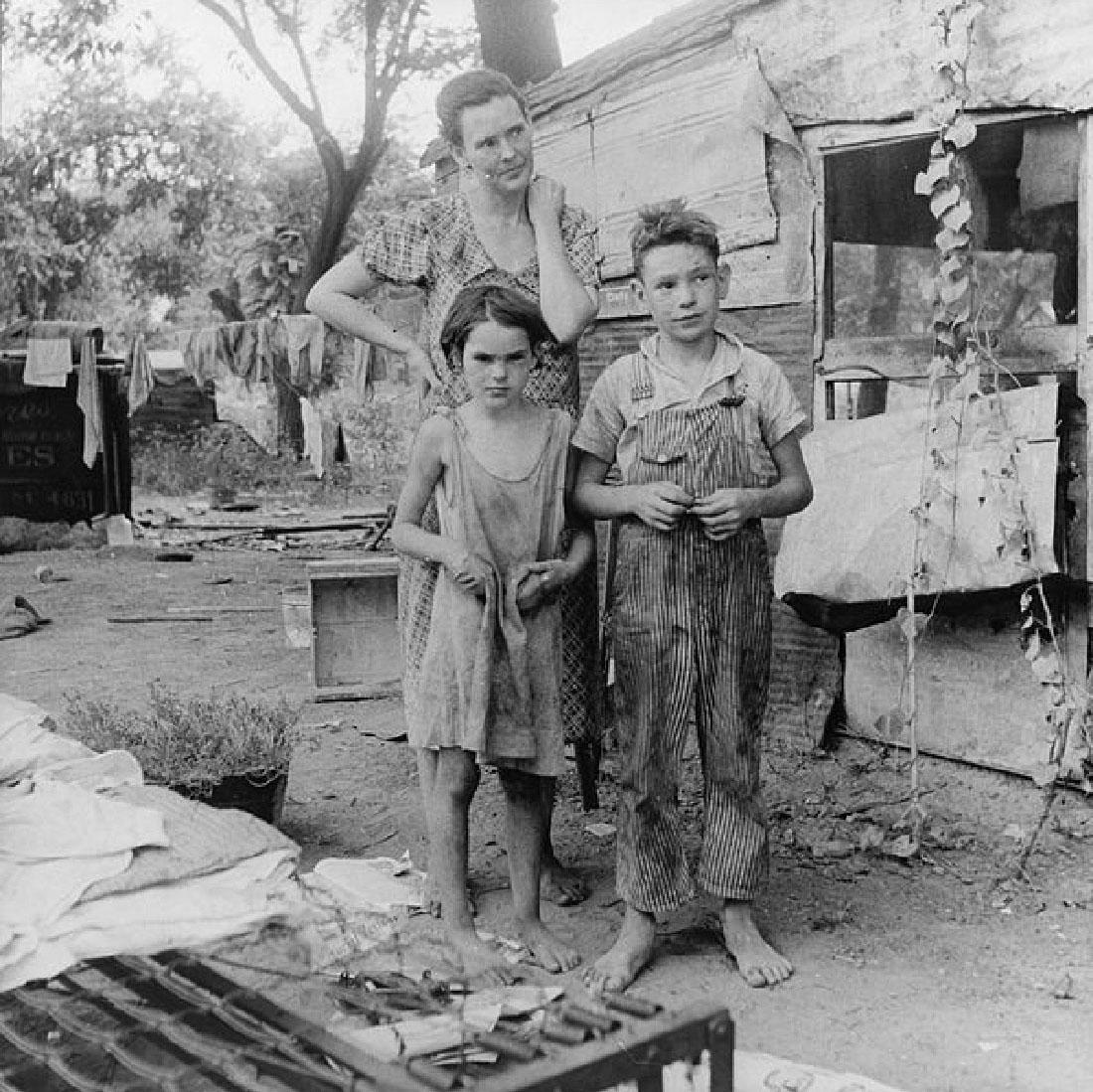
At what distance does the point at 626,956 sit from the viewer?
338 centimetres

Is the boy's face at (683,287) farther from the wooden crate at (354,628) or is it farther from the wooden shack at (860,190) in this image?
the wooden crate at (354,628)

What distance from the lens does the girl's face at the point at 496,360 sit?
329cm

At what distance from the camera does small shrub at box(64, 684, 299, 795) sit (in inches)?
166

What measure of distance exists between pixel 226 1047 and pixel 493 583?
134 cm

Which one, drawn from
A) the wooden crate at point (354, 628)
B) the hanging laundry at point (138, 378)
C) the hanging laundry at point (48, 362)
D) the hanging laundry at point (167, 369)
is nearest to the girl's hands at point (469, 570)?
the wooden crate at point (354, 628)

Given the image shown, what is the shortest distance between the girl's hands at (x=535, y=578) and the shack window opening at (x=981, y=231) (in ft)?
5.54

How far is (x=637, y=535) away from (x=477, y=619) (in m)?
0.44

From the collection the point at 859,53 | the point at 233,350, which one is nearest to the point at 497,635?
the point at 859,53

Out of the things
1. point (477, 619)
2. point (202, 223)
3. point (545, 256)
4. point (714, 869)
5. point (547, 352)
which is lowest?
point (714, 869)

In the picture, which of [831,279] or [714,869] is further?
[831,279]

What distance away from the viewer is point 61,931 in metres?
2.95

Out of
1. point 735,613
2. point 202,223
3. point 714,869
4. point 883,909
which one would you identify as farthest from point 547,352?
point 202,223

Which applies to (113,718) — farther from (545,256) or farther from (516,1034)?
(516,1034)

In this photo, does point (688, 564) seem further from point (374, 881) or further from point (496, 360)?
point (374, 881)
